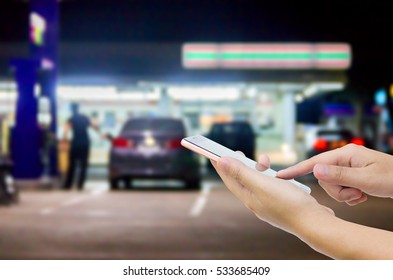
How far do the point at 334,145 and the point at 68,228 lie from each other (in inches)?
354

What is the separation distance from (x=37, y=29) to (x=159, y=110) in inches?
292

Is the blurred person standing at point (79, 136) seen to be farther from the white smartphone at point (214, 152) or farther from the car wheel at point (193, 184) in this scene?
the white smartphone at point (214, 152)

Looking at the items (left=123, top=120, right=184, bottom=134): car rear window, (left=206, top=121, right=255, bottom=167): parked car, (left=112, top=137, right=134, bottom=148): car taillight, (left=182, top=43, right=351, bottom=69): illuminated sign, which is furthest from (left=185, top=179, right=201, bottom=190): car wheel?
(left=206, top=121, right=255, bottom=167): parked car

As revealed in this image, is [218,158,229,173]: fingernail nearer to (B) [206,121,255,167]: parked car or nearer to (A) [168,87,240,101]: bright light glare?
(B) [206,121,255,167]: parked car

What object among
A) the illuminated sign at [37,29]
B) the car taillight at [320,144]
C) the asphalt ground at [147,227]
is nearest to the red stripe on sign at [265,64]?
the car taillight at [320,144]

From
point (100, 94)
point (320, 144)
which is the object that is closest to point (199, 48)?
point (320, 144)

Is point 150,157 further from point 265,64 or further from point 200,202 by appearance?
point 265,64

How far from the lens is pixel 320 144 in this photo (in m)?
15.0

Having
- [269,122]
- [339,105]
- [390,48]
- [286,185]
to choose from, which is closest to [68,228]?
[286,185]

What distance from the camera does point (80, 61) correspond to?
16.4m

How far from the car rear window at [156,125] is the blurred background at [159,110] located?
0.12 ft

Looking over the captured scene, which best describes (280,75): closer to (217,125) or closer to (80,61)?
(217,125)

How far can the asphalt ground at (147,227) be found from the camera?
5633mm

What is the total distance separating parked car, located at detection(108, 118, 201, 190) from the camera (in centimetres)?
1080
